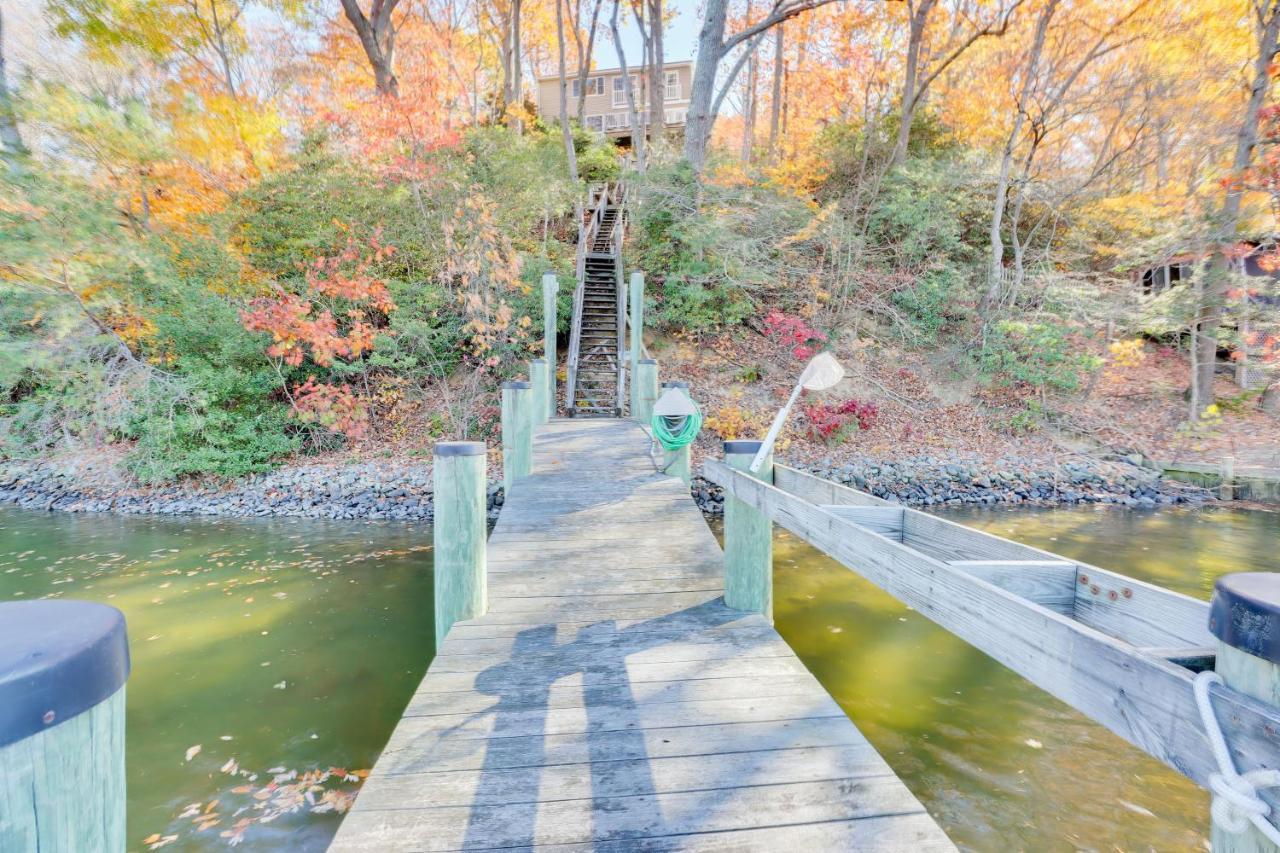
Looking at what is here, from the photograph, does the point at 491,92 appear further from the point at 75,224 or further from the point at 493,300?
the point at 75,224

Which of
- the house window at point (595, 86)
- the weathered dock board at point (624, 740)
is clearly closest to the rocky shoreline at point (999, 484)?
the weathered dock board at point (624, 740)

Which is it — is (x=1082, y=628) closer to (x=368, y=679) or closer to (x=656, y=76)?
(x=368, y=679)

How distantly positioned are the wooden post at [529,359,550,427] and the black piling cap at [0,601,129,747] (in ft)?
22.6

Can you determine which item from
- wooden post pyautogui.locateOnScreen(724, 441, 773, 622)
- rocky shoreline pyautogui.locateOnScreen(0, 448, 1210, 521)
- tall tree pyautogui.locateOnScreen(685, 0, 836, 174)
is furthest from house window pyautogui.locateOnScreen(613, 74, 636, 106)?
wooden post pyautogui.locateOnScreen(724, 441, 773, 622)

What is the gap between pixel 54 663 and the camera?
2.12 feet

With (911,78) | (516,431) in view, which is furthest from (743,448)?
(911,78)

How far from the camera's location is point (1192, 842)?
3092 millimetres

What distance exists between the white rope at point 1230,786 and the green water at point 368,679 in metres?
2.84

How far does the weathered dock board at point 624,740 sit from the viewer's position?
186cm

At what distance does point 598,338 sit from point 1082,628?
11.2 meters

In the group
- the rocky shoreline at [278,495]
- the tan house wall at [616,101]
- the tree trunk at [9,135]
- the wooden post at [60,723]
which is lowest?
the rocky shoreline at [278,495]

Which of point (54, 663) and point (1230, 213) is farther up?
point (1230, 213)

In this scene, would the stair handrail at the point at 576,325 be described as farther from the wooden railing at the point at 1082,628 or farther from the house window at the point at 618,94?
the house window at the point at 618,94

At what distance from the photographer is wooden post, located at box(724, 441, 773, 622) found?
11.1 ft
